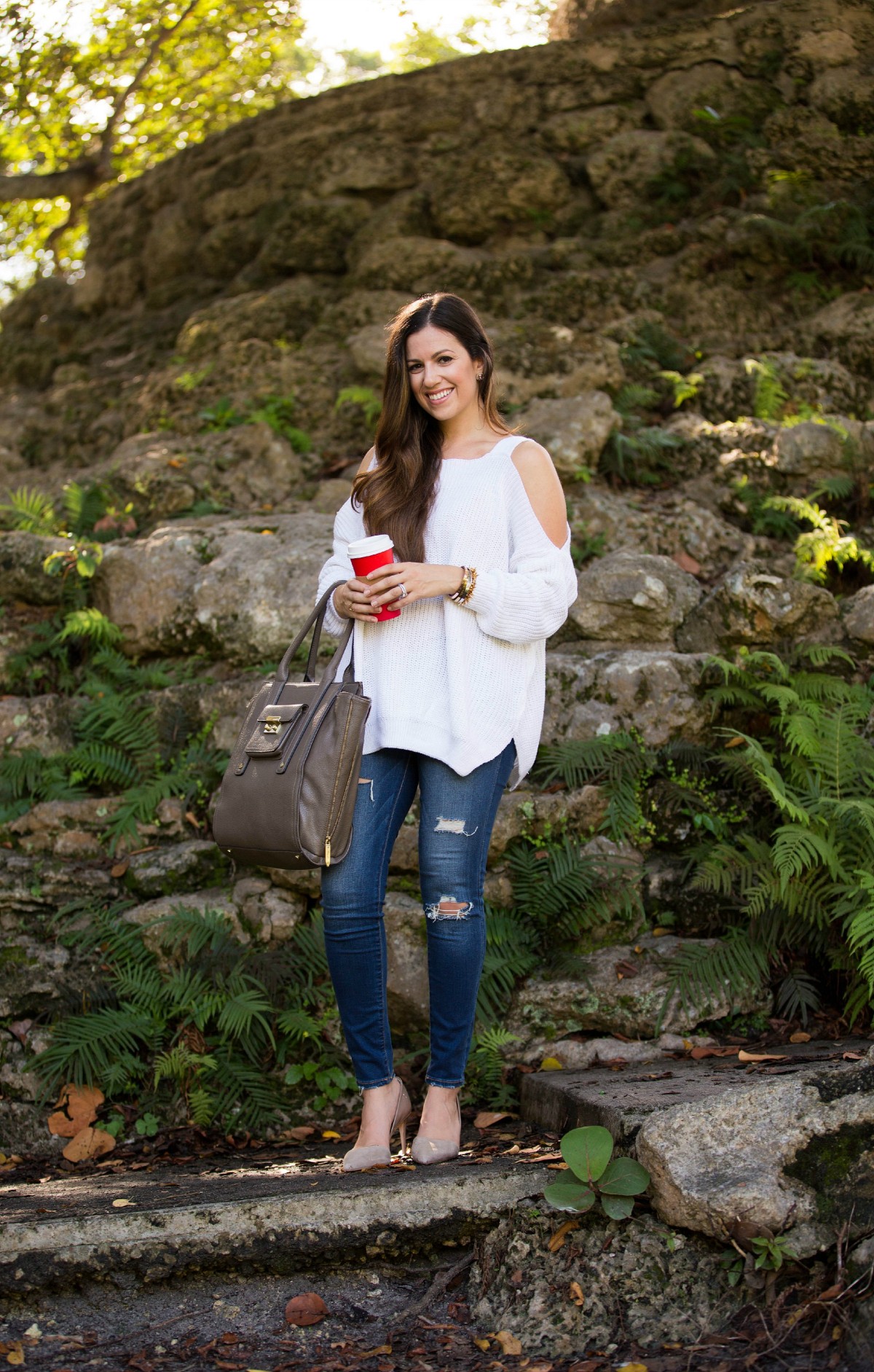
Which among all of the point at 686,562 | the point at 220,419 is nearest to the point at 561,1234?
the point at 686,562

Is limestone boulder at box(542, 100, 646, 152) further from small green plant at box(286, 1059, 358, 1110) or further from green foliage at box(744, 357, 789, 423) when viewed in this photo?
small green plant at box(286, 1059, 358, 1110)

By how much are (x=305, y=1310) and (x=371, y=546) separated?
1956 millimetres

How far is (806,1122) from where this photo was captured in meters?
2.57

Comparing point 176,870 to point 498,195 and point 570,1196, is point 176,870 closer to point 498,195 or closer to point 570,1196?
point 570,1196

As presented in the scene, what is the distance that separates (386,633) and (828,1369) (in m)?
2.12

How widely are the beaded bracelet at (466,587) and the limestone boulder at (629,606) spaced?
90.2 inches

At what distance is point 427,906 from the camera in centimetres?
314

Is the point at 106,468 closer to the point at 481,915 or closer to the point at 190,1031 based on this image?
the point at 190,1031

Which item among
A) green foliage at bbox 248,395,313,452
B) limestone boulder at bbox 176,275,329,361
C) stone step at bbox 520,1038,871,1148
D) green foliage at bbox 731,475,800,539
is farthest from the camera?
limestone boulder at bbox 176,275,329,361

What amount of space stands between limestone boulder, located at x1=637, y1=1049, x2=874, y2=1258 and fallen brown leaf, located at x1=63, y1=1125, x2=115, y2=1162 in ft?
6.77

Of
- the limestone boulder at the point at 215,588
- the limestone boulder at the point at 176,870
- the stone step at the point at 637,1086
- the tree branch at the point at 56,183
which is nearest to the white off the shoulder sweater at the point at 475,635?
the stone step at the point at 637,1086

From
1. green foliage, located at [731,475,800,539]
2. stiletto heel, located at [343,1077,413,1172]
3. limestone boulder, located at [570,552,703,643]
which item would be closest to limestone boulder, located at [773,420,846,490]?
green foliage, located at [731,475,800,539]

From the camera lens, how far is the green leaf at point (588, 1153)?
8.68 feet

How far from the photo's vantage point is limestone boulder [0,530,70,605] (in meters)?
5.73
